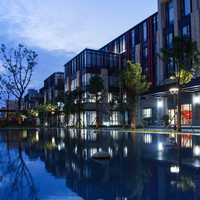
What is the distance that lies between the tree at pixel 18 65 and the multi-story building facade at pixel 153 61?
16.5m

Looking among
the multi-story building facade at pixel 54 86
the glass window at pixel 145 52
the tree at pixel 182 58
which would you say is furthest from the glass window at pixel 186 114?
the multi-story building facade at pixel 54 86

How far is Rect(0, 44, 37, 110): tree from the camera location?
175ft

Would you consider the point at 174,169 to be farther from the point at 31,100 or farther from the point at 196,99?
the point at 31,100

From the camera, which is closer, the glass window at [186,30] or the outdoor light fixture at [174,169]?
the outdoor light fixture at [174,169]

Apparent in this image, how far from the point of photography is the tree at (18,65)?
53.3m

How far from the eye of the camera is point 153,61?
2330 inches

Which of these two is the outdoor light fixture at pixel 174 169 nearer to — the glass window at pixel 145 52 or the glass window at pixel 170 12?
the glass window at pixel 170 12

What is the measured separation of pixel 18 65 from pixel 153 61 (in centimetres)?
2519

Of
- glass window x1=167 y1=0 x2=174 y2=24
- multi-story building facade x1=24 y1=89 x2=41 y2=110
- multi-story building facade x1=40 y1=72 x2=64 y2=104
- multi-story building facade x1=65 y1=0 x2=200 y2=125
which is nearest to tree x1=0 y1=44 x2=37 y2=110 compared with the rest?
multi-story building facade x1=65 y1=0 x2=200 y2=125

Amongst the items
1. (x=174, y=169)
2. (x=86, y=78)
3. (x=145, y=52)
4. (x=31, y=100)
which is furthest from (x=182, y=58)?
(x=31, y=100)

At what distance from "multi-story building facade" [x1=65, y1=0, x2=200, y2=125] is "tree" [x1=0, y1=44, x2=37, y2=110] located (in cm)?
1649

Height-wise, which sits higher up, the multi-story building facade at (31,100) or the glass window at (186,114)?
the multi-story building facade at (31,100)

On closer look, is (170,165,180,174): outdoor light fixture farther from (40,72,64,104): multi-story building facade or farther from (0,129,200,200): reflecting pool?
(40,72,64,104): multi-story building facade

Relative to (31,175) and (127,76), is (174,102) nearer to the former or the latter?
(127,76)
